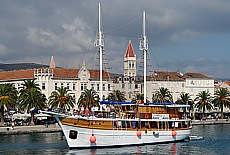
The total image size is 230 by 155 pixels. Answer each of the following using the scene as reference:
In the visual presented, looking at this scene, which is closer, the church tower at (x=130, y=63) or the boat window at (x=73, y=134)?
the boat window at (x=73, y=134)

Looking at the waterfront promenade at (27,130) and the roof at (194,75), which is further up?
the roof at (194,75)

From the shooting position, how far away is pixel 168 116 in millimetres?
65938

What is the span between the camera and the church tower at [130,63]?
488ft

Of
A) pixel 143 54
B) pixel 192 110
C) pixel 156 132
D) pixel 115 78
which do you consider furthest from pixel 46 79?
pixel 156 132

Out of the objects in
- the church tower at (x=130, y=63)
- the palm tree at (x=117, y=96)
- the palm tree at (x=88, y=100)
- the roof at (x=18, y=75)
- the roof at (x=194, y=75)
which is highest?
the church tower at (x=130, y=63)

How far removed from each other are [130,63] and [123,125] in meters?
90.0

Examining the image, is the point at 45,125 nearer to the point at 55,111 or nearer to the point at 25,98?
the point at 25,98

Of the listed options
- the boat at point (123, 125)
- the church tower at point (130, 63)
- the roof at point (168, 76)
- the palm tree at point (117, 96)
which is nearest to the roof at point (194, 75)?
the roof at point (168, 76)

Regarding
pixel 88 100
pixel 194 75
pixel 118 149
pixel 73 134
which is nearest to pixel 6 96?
pixel 88 100

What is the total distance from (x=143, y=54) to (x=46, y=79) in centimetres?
5373

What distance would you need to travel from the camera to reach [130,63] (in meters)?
150

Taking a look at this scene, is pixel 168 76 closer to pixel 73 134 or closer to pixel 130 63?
pixel 130 63

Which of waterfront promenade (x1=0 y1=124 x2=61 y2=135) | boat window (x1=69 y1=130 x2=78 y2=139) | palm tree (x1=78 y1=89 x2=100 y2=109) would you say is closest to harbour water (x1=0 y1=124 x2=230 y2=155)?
boat window (x1=69 y1=130 x2=78 y2=139)

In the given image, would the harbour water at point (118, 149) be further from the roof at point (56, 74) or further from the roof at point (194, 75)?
the roof at point (194, 75)
